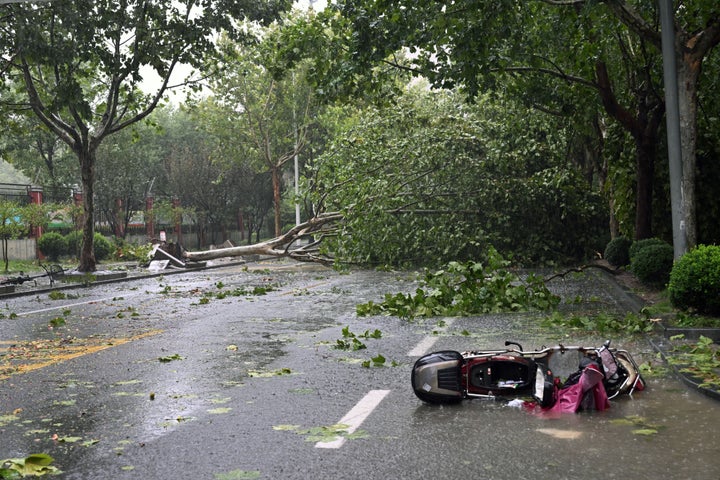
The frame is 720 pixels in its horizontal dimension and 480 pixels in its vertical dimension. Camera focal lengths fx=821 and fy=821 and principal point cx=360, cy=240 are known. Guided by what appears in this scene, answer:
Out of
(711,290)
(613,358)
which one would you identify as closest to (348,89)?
(711,290)

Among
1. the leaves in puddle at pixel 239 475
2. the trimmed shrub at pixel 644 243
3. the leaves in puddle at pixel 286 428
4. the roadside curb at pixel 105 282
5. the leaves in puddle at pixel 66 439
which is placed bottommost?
the leaves in puddle at pixel 239 475

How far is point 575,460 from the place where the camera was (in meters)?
4.88

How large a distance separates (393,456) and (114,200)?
52.5m

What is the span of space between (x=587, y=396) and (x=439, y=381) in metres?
1.13

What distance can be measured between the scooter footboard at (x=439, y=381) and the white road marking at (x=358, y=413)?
1.26 feet

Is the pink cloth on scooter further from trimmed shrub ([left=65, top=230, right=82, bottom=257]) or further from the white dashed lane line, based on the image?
trimmed shrub ([left=65, top=230, right=82, bottom=257])

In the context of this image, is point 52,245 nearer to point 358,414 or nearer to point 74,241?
point 74,241

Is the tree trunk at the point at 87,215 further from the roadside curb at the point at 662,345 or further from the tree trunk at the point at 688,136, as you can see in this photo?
the tree trunk at the point at 688,136

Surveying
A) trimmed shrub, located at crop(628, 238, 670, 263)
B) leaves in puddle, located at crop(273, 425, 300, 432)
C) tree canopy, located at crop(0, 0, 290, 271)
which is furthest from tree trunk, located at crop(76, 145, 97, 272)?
leaves in puddle, located at crop(273, 425, 300, 432)

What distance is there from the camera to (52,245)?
131ft

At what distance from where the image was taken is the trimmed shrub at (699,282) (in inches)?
397

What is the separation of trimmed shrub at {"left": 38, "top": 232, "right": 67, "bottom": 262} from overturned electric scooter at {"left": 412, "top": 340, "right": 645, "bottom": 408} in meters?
36.7

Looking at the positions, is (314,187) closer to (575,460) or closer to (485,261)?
(485,261)

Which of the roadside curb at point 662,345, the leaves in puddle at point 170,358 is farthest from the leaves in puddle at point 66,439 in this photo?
the roadside curb at point 662,345
